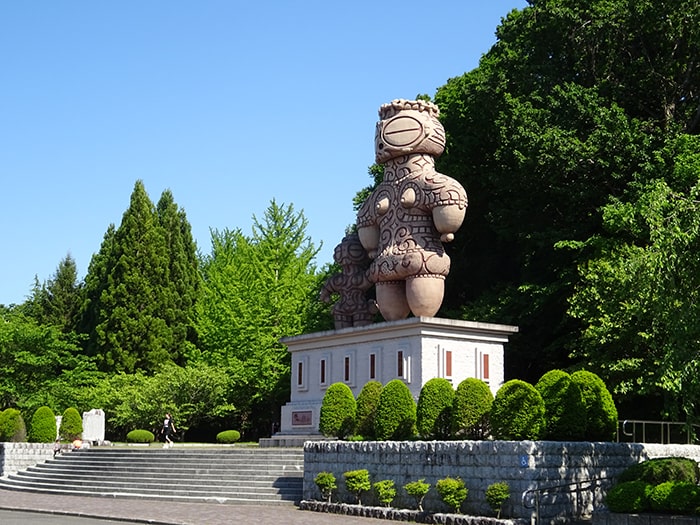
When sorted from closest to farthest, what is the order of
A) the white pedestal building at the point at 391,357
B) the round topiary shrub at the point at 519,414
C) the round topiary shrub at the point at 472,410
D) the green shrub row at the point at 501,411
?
the round topiary shrub at the point at 519,414 < the green shrub row at the point at 501,411 < the round topiary shrub at the point at 472,410 < the white pedestal building at the point at 391,357

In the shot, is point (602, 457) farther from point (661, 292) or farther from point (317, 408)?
point (317, 408)

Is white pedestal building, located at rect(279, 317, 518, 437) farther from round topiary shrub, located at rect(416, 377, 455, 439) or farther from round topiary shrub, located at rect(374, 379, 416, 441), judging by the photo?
round topiary shrub, located at rect(416, 377, 455, 439)

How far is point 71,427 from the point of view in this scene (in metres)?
33.4

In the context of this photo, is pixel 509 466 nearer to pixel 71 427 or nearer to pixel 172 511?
pixel 172 511

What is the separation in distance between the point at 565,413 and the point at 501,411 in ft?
4.56

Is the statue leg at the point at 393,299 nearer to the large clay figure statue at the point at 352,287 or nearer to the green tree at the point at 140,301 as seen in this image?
the large clay figure statue at the point at 352,287

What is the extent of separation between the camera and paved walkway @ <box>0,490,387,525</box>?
59.5ft

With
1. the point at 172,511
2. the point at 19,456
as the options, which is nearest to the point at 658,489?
the point at 172,511

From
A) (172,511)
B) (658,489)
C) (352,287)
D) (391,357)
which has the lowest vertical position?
(172,511)

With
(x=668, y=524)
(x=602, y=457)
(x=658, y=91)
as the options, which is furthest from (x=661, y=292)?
(x=658, y=91)

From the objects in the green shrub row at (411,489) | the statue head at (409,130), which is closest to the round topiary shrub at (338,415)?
the green shrub row at (411,489)

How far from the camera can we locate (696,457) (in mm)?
21797

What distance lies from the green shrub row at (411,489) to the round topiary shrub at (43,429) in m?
15.0

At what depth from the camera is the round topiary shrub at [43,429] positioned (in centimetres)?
3225
